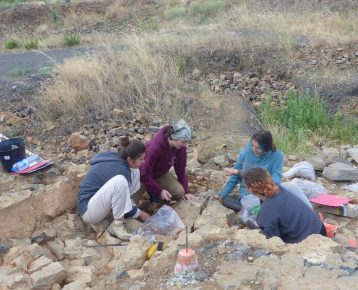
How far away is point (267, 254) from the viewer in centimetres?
357

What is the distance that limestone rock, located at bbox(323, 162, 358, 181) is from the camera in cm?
579

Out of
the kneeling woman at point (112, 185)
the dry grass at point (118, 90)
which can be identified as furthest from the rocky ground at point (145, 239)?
the dry grass at point (118, 90)

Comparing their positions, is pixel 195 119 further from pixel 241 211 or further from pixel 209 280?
pixel 209 280

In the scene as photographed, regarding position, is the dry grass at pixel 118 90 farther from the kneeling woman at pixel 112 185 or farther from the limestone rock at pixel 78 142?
the kneeling woman at pixel 112 185

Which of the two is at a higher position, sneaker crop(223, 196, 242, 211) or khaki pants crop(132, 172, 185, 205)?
khaki pants crop(132, 172, 185, 205)

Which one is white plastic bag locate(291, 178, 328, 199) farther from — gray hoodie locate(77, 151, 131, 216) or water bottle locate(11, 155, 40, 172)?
water bottle locate(11, 155, 40, 172)

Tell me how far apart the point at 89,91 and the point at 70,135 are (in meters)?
1.01

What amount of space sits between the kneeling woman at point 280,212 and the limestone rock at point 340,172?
2.05 metres

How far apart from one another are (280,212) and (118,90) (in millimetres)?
5278

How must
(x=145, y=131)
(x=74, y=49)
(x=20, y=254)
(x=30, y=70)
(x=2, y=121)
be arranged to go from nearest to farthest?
(x=20, y=254) → (x=145, y=131) → (x=2, y=121) → (x=30, y=70) → (x=74, y=49)

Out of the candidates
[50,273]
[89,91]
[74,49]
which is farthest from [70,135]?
[74,49]

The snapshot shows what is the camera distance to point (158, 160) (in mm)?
4961

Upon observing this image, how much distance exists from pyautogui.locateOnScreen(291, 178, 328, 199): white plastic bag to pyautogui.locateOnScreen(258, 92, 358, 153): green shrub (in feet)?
5.13

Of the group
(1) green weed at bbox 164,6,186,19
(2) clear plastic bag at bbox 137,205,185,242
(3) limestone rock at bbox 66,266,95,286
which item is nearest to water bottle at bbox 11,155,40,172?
(2) clear plastic bag at bbox 137,205,185,242
